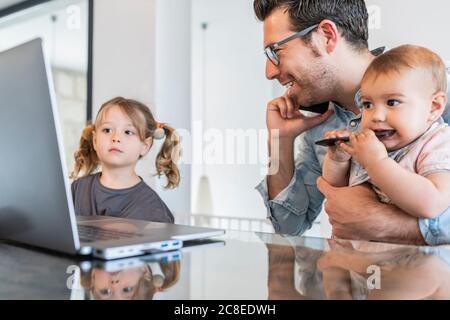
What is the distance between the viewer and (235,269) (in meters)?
0.54

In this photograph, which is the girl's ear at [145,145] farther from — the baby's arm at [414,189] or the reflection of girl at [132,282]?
the reflection of girl at [132,282]

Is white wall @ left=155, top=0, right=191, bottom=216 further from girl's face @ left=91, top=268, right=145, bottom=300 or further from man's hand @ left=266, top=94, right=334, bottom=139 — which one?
girl's face @ left=91, top=268, right=145, bottom=300

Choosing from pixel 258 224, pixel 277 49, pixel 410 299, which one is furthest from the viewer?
pixel 258 224

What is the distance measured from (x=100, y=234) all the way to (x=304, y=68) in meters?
0.96

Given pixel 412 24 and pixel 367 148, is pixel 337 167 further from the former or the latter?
pixel 412 24

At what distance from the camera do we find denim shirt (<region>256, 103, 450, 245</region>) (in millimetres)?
Result: 1459

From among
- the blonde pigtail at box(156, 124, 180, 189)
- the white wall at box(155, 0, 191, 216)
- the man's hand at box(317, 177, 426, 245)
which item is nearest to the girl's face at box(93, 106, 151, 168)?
the blonde pigtail at box(156, 124, 180, 189)

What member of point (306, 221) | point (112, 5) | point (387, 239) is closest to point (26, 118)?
point (387, 239)

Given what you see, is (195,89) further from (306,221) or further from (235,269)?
(235,269)

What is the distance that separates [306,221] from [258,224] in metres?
1.78

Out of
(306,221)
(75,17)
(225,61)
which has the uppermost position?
(225,61)

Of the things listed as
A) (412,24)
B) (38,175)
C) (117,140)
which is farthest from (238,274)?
(412,24)

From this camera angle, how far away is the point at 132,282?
18.4 inches

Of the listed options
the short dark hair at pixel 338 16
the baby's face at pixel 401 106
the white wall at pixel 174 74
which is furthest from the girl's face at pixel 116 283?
the white wall at pixel 174 74
